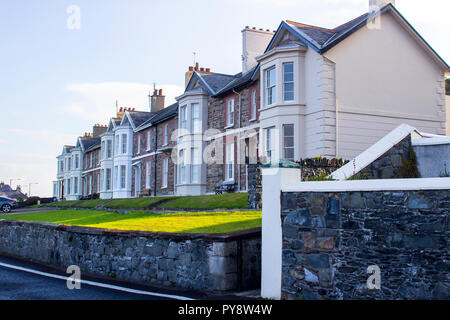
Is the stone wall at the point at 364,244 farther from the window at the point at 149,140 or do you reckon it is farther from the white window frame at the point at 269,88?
the window at the point at 149,140

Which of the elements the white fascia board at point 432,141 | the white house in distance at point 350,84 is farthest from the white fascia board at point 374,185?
the white house in distance at point 350,84

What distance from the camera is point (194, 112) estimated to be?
111 ft

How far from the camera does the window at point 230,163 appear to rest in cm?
2972

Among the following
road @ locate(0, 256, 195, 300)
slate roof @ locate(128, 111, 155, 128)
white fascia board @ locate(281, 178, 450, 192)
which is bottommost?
road @ locate(0, 256, 195, 300)

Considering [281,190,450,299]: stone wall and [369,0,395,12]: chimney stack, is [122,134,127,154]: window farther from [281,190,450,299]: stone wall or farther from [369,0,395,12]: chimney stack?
[281,190,450,299]: stone wall

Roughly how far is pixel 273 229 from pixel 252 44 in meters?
23.0

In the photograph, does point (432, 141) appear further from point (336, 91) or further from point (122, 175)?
point (122, 175)

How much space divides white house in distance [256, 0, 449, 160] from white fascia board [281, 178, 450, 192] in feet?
38.8

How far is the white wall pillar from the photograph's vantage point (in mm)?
9984

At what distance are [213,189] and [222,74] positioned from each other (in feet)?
28.5

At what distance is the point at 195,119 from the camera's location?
33531 millimetres

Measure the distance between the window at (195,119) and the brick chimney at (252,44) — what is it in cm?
420

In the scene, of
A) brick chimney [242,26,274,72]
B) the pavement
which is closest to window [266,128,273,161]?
brick chimney [242,26,274,72]
